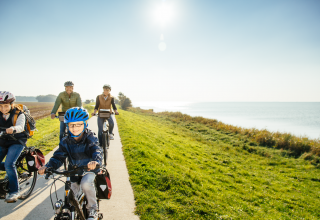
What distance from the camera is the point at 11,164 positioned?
3.24 metres

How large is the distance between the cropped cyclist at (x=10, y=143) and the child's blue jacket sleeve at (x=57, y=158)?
4.93ft

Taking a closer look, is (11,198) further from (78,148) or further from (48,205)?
(78,148)

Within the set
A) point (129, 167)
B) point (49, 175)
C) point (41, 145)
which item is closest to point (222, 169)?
point (129, 167)

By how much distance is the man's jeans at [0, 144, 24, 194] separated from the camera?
10.6 ft

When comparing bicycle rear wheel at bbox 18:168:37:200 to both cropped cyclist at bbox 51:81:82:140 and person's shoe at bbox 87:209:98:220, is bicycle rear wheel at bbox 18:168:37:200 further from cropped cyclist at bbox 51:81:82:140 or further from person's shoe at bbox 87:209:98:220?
person's shoe at bbox 87:209:98:220

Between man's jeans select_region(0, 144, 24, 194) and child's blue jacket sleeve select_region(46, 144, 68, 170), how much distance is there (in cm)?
171

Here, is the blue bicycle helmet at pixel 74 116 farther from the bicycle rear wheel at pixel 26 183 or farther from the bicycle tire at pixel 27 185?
the bicycle tire at pixel 27 185

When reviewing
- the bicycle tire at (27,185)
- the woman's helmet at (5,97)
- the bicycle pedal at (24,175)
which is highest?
the woman's helmet at (5,97)

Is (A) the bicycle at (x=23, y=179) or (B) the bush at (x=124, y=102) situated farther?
(B) the bush at (x=124, y=102)

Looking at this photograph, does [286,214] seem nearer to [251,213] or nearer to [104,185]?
[251,213]

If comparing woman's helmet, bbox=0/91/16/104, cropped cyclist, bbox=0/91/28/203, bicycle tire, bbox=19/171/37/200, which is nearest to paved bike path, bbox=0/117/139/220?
bicycle tire, bbox=19/171/37/200

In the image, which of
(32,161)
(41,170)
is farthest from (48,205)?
(41,170)

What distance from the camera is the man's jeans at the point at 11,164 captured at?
10.6ft

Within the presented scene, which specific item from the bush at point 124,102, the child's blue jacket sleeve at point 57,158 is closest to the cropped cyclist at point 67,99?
the child's blue jacket sleeve at point 57,158
